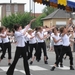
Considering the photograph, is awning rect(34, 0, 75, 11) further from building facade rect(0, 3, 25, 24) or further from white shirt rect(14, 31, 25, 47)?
building facade rect(0, 3, 25, 24)

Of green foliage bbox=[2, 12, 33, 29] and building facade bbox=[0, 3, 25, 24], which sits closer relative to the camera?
green foliage bbox=[2, 12, 33, 29]

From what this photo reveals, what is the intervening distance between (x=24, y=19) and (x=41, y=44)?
6460 centimetres

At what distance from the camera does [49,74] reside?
1436cm

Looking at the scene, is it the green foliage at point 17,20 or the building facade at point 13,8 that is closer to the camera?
the green foliage at point 17,20

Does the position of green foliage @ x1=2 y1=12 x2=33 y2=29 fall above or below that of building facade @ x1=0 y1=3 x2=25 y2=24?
below

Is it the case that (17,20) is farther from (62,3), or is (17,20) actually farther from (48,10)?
(48,10)

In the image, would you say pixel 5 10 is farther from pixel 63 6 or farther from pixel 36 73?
pixel 36 73

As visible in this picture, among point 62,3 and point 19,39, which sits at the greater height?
point 62,3

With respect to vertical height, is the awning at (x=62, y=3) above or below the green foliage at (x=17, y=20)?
above

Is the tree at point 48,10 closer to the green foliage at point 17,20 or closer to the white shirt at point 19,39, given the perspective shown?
the green foliage at point 17,20

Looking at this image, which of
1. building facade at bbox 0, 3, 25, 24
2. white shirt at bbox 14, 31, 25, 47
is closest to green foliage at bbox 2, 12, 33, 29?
building facade at bbox 0, 3, 25, 24

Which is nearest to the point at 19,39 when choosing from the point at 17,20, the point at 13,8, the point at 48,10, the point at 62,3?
the point at 62,3

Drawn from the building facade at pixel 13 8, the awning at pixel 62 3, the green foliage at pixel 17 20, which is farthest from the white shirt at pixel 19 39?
the building facade at pixel 13 8

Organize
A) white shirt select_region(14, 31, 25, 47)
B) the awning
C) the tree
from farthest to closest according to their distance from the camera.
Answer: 1. the tree
2. the awning
3. white shirt select_region(14, 31, 25, 47)
